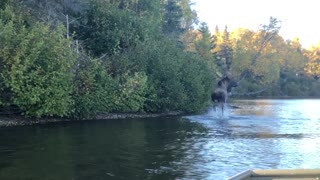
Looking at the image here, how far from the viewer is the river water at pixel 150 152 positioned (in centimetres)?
1202

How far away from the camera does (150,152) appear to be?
15.5 m

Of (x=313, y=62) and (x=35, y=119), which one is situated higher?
(x=313, y=62)

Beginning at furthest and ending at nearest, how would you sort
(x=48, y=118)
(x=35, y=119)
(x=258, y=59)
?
(x=258, y=59) → (x=48, y=118) → (x=35, y=119)

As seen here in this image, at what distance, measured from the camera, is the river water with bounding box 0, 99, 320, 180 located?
39.4 ft

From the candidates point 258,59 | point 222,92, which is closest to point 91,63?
point 222,92

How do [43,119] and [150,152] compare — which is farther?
[43,119]

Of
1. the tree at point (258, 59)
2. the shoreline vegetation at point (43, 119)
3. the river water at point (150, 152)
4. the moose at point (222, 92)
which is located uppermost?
the tree at point (258, 59)

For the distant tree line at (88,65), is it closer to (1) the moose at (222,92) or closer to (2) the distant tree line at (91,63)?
(2) the distant tree line at (91,63)

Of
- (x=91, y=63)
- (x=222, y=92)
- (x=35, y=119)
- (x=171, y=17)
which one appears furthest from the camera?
(x=171, y=17)

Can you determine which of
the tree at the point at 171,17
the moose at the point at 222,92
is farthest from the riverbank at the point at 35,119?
the tree at the point at 171,17

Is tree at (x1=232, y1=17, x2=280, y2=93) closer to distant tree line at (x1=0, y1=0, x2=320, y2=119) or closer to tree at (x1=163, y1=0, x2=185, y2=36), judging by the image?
tree at (x1=163, y1=0, x2=185, y2=36)

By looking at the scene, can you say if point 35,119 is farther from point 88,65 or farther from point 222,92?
point 222,92

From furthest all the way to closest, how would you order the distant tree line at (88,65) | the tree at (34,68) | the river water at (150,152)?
the distant tree line at (88,65) < the tree at (34,68) < the river water at (150,152)

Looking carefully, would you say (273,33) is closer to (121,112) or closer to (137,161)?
(121,112)
